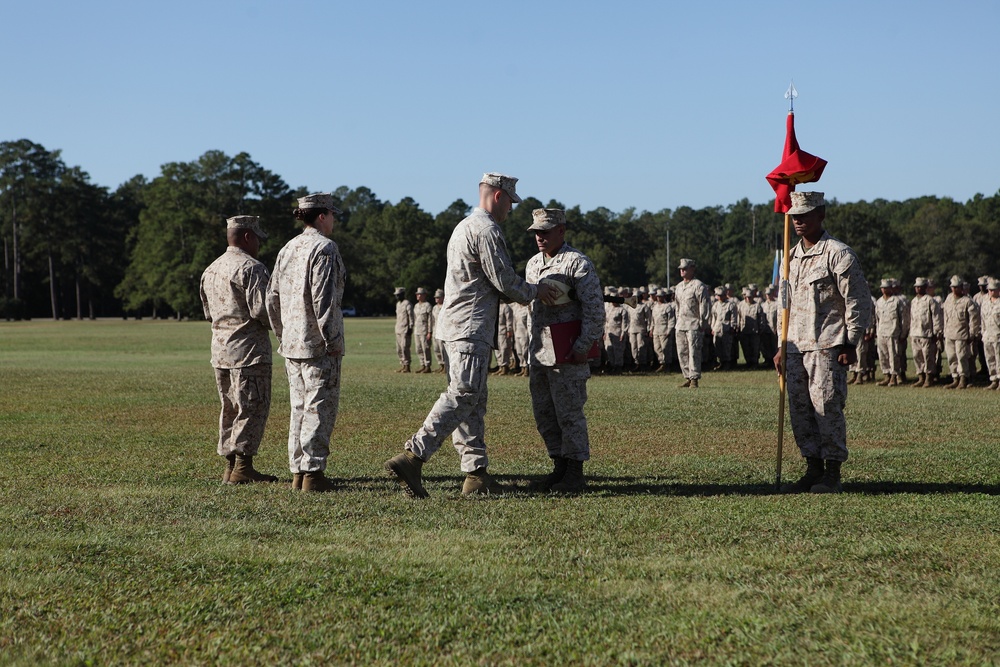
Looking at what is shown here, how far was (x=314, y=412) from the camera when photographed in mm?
7562

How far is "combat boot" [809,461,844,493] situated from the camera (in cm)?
749

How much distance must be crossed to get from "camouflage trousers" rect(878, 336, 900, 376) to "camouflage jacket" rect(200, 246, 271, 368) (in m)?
15.1

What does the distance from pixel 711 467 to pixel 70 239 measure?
97.9 metres

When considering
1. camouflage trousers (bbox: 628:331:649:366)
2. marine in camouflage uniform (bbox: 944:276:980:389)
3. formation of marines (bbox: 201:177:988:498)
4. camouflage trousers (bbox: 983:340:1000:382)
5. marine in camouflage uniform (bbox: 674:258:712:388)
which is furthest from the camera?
camouflage trousers (bbox: 628:331:649:366)

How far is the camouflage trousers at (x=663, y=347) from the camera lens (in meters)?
24.1

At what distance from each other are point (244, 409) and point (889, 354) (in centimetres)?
1539

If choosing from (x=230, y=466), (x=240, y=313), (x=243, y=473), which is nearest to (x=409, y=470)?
(x=243, y=473)

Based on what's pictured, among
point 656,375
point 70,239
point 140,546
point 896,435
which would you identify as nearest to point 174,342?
point 656,375

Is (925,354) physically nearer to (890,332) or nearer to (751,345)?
(890,332)

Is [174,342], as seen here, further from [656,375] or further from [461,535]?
[461,535]

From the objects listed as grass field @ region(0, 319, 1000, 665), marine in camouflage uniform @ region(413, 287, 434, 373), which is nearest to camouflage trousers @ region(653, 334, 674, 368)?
marine in camouflage uniform @ region(413, 287, 434, 373)

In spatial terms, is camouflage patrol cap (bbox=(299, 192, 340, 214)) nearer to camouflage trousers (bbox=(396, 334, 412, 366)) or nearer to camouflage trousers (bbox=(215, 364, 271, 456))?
camouflage trousers (bbox=(215, 364, 271, 456))

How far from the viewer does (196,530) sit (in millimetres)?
6043

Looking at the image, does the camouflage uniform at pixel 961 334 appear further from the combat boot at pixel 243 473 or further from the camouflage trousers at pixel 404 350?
the combat boot at pixel 243 473
